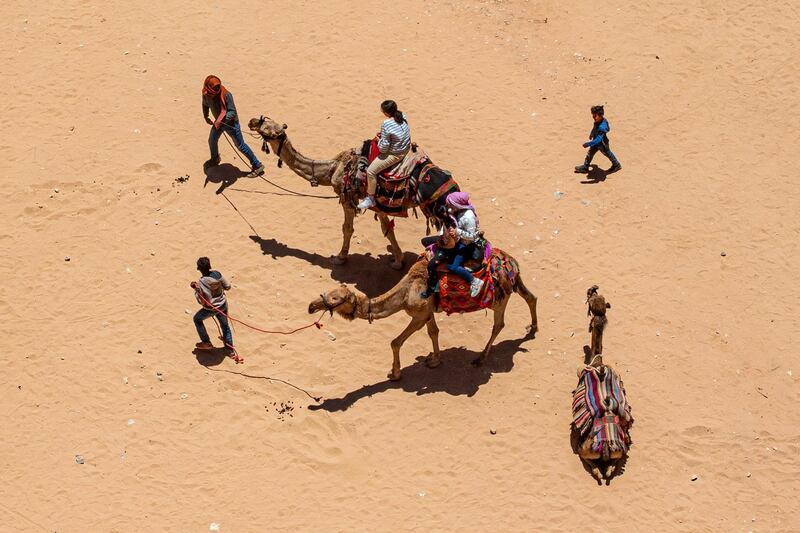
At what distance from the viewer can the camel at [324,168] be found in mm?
15789

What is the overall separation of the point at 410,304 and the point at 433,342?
0.97 meters

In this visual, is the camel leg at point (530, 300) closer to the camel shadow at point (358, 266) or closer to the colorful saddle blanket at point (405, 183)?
the colorful saddle blanket at point (405, 183)

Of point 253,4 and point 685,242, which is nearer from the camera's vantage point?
point 685,242

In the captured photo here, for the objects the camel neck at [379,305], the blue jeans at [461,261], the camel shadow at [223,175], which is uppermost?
the camel shadow at [223,175]

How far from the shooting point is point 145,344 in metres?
14.8

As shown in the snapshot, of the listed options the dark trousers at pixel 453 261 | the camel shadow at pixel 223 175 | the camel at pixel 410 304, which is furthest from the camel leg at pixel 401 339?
the camel shadow at pixel 223 175

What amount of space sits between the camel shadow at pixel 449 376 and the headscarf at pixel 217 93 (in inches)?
228

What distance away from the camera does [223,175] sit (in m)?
17.9

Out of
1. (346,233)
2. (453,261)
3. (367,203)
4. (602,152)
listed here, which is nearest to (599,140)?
(602,152)

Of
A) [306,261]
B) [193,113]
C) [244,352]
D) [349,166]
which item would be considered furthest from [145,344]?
[193,113]

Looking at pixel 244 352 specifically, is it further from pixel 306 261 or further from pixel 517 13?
pixel 517 13

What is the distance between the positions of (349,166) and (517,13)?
8.03 m

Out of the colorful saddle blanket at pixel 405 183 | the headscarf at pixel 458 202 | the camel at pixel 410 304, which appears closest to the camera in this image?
the camel at pixel 410 304

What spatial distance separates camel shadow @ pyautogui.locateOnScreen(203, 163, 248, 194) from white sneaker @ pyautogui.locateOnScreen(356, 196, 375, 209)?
3.45m
